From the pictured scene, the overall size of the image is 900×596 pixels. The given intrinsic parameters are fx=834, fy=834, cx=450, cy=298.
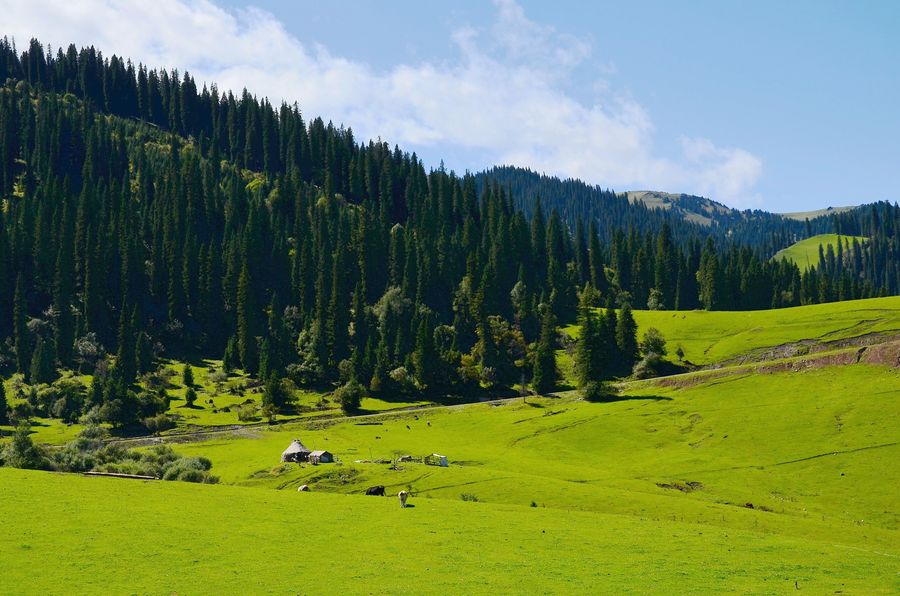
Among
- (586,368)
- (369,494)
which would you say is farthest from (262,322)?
(369,494)

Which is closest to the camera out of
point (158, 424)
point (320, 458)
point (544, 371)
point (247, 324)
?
point (320, 458)

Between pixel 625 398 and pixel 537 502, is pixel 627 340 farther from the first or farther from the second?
pixel 537 502

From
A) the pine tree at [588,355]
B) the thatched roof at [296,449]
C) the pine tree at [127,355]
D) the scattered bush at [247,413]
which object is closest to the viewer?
the thatched roof at [296,449]

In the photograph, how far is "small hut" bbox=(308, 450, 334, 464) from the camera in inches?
3565

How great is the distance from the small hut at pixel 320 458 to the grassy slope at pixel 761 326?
8344cm

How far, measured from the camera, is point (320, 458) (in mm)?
90875

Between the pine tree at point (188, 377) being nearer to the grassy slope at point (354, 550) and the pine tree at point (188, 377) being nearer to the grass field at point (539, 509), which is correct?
the grass field at point (539, 509)

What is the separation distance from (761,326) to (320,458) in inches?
4180

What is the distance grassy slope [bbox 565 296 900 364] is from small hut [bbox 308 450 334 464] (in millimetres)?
83441

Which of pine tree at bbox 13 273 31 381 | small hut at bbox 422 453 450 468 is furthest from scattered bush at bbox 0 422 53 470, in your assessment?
pine tree at bbox 13 273 31 381

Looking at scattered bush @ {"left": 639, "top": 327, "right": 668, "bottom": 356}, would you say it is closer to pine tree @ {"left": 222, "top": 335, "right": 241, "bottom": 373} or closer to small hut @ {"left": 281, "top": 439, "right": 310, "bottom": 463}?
small hut @ {"left": 281, "top": 439, "right": 310, "bottom": 463}

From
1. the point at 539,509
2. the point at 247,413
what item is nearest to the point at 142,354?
the point at 247,413

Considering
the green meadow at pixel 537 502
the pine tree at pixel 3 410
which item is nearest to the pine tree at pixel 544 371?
the green meadow at pixel 537 502

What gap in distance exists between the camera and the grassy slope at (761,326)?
493ft
